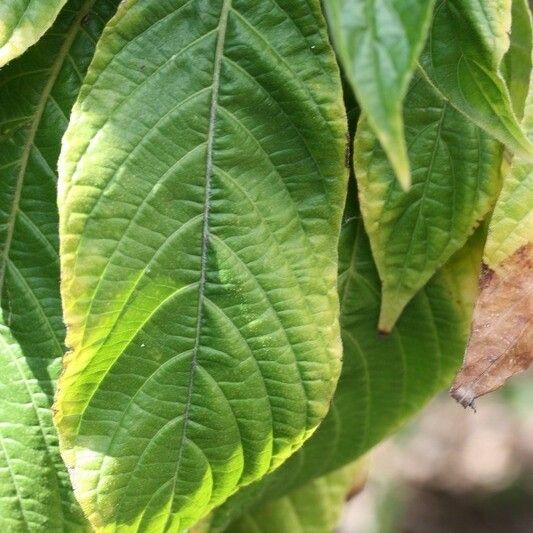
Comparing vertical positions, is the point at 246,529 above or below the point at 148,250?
below

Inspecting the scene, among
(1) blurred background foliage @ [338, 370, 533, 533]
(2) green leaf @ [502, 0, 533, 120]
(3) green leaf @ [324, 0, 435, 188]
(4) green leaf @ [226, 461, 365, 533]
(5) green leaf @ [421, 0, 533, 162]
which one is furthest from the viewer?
(1) blurred background foliage @ [338, 370, 533, 533]

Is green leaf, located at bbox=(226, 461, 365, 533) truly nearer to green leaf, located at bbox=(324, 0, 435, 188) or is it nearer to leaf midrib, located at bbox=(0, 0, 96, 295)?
leaf midrib, located at bbox=(0, 0, 96, 295)

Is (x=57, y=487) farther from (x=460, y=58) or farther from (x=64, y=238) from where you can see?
(x=460, y=58)

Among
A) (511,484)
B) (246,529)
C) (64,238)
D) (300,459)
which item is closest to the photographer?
(64,238)

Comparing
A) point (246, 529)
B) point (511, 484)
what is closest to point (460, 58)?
point (246, 529)

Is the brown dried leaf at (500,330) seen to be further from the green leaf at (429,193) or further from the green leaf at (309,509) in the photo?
the green leaf at (309,509)

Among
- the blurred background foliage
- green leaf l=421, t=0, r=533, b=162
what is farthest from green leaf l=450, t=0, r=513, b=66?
the blurred background foliage
